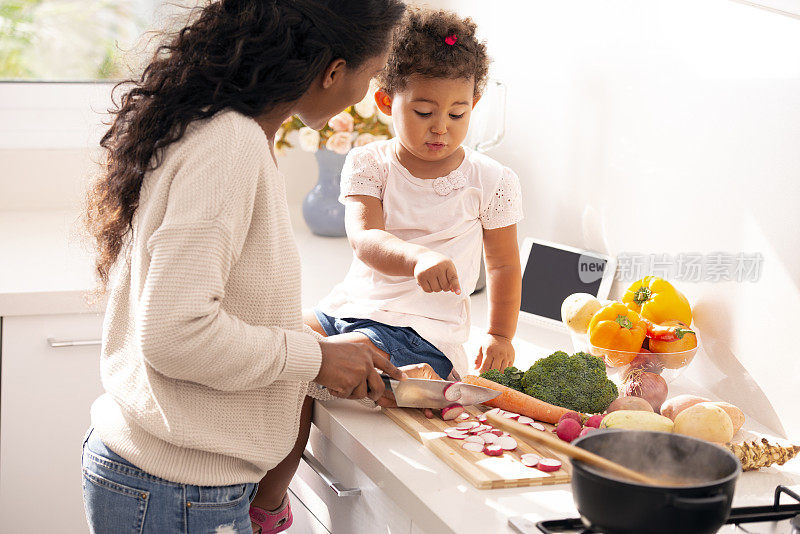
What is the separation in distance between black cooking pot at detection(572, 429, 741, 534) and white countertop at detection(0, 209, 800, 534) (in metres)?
0.15

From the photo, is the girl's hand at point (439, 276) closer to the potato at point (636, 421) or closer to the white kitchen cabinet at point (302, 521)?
the potato at point (636, 421)

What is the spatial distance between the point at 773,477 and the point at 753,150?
46 centimetres

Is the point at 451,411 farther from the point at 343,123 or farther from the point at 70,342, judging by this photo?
the point at 343,123

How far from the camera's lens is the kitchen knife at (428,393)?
1.20 m

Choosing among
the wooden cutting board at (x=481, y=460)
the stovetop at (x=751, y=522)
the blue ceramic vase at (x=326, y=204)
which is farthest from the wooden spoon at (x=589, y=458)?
the blue ceramic vase at (x=326, y=204)

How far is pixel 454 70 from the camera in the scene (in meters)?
1.35

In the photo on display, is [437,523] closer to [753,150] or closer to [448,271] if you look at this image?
[448,271]

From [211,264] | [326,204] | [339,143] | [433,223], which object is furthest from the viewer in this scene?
[326,204]

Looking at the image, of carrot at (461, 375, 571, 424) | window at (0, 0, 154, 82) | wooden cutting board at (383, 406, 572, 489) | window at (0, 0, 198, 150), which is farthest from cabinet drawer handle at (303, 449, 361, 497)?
window at (0, 0, 154, 82)

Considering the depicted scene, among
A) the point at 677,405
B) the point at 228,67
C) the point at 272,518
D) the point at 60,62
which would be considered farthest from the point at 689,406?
the point at 60,62

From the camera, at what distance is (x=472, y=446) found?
113 cm

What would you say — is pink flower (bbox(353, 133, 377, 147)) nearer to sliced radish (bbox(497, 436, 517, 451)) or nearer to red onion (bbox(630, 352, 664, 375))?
red onion (bbox(630, 352, 664, 375))

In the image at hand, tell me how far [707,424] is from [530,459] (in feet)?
0.74

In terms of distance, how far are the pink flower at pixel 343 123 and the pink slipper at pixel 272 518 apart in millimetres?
1044
